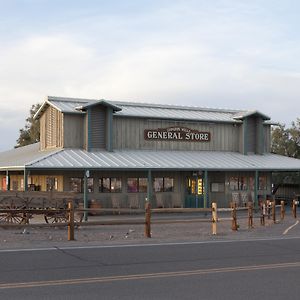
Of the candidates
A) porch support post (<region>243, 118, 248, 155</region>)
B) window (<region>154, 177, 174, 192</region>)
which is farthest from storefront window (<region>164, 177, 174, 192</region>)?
porch support post (<region>243, 118, 248, 155</region>)

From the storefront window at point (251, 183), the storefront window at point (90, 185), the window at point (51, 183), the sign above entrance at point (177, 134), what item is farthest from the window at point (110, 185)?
the storefront window at point (251, 183)

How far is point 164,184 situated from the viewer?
34.7 m

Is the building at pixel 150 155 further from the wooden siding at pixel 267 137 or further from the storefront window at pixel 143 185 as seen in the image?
the wooden siding at pixel 267 137

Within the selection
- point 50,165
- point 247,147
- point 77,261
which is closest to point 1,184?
point 50,165

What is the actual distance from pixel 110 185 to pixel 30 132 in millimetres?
35072

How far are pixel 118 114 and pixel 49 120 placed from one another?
15.1 feet

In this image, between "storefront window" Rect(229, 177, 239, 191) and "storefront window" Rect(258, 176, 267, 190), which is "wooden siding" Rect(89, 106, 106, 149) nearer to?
"storefront window" Rect(229, 177, 239, 191)

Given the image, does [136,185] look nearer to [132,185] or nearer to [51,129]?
[132,185]

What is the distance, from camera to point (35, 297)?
8.38m

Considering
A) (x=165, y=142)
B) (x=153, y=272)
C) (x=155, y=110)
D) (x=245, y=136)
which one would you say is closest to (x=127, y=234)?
(x=153, y=272)

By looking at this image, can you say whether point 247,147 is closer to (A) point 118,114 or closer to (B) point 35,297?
(A) point 118,114

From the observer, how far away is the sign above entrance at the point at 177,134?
114ft

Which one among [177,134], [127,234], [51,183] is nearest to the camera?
[127,234]

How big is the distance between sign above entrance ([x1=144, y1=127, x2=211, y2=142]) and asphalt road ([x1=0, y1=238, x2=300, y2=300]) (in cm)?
1954
